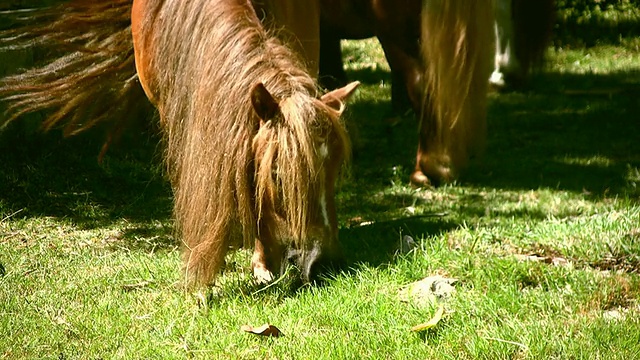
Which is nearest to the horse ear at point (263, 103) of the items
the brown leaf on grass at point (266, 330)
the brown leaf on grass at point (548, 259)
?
the brown leaf on grass at point (266, 330)

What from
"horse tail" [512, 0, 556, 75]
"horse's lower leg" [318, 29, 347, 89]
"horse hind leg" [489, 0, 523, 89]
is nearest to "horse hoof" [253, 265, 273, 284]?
"horse's lower leg" [318, 29, 347, 89]

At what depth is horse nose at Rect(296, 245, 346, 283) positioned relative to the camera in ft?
13.7

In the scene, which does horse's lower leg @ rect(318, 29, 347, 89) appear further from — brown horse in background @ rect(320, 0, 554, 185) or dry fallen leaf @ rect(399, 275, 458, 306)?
dry fallen leaf @ rect(399, 275, 458, 306)

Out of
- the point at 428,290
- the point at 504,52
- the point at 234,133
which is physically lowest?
the point at 504,52

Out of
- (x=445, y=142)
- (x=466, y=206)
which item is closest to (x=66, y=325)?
(x=466, y=206)

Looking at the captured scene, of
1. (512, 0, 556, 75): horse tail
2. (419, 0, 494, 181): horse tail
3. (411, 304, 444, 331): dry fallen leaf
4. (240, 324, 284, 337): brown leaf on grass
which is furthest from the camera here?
(512, 0, 556, 75): horse tail

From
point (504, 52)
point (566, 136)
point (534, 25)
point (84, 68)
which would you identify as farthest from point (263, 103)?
point (504, 52)

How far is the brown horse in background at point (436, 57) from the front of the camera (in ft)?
20.8

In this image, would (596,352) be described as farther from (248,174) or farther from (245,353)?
(248,174)

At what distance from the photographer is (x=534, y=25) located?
327 inches

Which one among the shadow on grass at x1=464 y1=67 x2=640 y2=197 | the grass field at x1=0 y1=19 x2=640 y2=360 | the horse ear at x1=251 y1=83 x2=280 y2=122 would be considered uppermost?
the horse ear at x1=251 y1=83 x2=280 y2=122

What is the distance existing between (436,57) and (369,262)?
2219 millimetres

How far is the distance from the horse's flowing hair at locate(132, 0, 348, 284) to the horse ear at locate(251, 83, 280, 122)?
0.03 meters

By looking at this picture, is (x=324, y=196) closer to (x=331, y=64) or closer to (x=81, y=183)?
(x=81, y=183)
